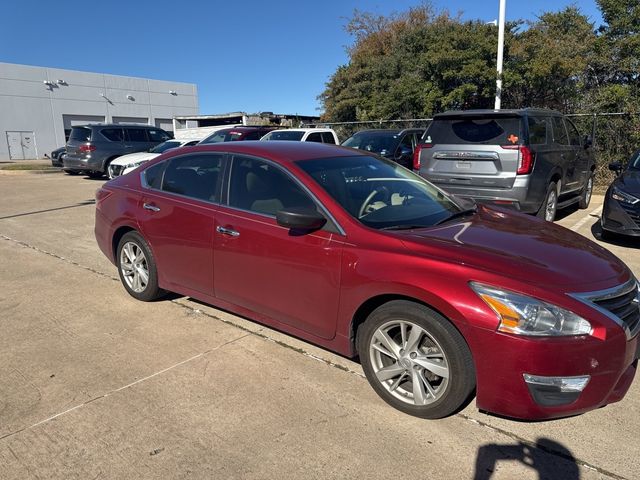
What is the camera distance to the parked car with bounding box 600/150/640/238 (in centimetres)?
650

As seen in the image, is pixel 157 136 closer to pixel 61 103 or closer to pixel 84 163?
pixel 84 163

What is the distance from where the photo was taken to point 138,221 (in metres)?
4.58

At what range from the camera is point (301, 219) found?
124 inches

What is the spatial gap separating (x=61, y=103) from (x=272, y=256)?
42.6m

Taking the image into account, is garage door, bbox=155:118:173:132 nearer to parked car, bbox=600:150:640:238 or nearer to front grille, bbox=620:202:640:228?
parked car, bbox=600:150:640:238

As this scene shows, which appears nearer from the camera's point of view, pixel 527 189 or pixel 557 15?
pixel 527 189

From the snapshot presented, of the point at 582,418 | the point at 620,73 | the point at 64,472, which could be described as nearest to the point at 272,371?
the point at 64,472

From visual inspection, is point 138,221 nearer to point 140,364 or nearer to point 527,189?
point 140,364

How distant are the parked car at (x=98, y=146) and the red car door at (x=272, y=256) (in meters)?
14.3

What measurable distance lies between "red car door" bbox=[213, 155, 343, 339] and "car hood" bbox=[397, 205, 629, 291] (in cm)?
60

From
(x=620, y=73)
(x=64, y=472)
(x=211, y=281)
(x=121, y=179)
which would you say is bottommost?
(x=64, y=472)

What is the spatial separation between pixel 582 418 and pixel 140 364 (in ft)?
9.73

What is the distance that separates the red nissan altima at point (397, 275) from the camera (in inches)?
99.8

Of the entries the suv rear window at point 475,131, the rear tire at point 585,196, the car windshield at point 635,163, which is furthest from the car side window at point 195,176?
the rear tire at point 585,196
